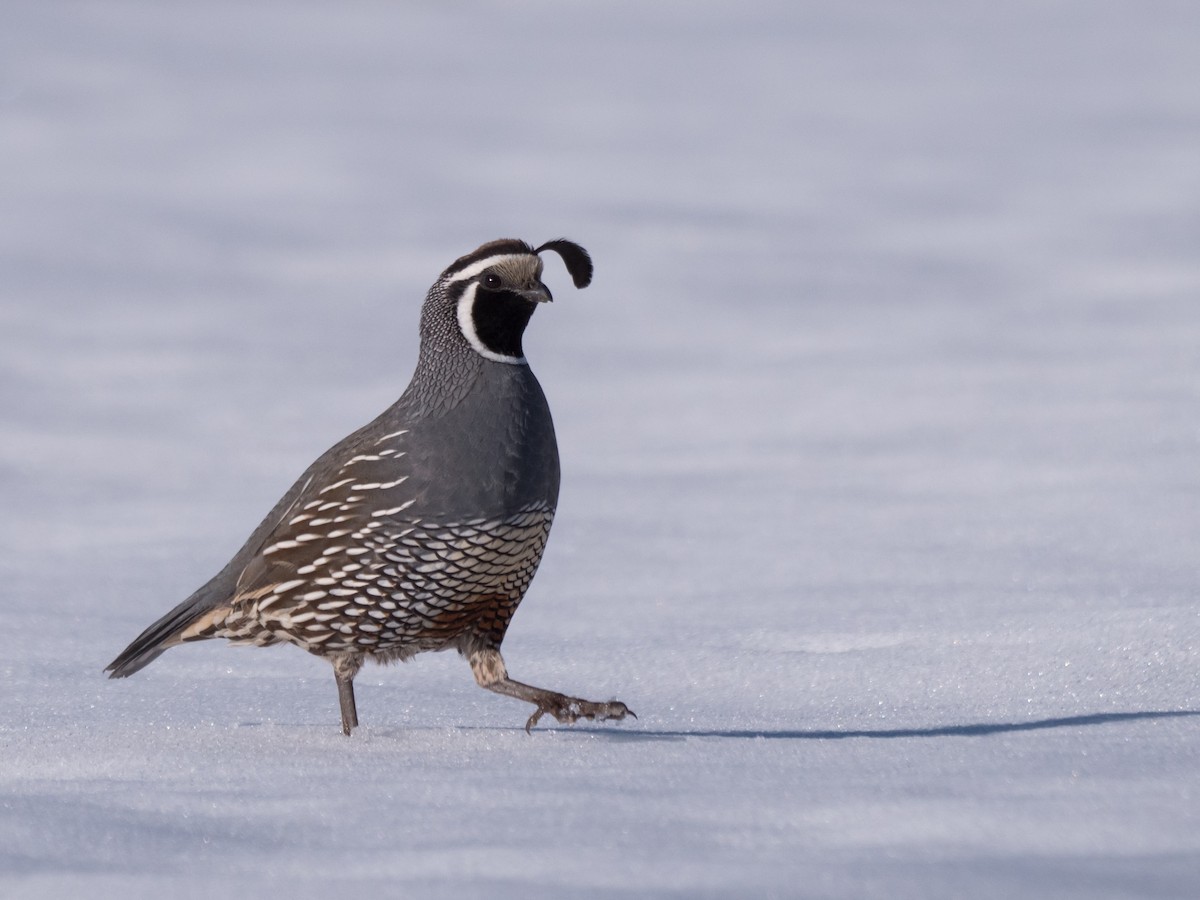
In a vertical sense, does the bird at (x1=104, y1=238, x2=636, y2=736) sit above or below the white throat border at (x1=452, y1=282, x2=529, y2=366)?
below

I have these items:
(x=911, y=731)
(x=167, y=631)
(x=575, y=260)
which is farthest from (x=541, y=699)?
(x=575, y=260)

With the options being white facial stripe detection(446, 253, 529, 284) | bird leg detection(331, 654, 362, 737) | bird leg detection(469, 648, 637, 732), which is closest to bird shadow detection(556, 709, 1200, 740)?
bird leg detection(469, 648, 637, 732)

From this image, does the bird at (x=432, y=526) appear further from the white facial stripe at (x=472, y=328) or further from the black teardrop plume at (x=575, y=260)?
the black teardrop plume at (x=575, y=260)

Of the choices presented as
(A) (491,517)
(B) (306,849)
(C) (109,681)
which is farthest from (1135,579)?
(B) (306,849)

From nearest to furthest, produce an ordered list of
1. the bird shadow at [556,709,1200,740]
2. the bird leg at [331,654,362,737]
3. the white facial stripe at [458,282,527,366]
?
the bird shadow at [556,709,1200,740] < the bird leg at [331,654,362,737] < the white facial stripe at [458,282,527,366]

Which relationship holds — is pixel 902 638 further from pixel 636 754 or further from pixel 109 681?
pixel 109 681

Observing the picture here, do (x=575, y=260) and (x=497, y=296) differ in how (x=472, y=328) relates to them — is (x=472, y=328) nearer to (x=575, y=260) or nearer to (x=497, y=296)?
(x=497, y=296)

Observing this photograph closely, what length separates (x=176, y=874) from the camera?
305 centimetres

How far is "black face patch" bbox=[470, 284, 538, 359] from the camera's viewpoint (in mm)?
4730

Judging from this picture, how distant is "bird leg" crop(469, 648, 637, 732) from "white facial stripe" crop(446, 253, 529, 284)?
2.99 ft

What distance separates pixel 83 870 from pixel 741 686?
8.29ft

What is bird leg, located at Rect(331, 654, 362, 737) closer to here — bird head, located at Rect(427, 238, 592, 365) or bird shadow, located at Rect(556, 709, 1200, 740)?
bird shadow, located at Rect(556, 709, 1200, 740)

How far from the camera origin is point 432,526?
4406mm

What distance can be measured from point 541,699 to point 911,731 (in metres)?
0.87
